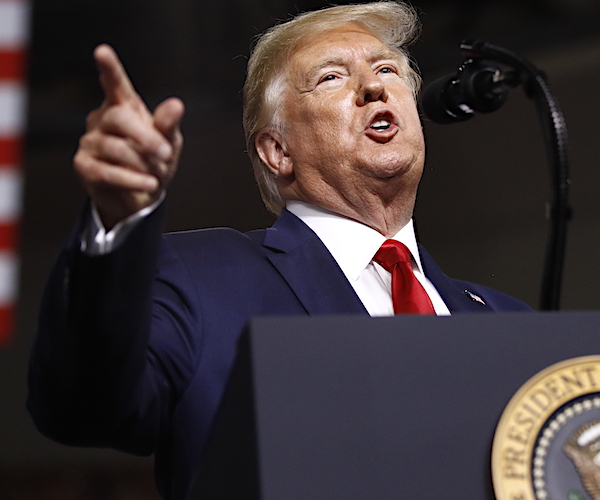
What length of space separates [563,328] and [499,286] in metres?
3.52

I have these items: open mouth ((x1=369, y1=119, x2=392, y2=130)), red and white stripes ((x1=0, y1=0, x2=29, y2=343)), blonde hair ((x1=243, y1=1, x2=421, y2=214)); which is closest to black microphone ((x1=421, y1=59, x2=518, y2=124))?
open mouth ((x1=369, y1=119, x2=392, y2=130))

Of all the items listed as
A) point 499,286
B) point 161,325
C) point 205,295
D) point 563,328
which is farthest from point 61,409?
point 499,286

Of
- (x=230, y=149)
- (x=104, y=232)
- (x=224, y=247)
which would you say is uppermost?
(x=104, y=232)

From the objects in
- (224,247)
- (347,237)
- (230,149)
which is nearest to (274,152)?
(347,237)

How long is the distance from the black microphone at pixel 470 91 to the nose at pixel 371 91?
0.45ft

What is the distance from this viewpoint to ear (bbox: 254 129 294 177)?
1.58 meters

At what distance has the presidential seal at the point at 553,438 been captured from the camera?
69 cm

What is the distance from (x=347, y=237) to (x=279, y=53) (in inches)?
17.5

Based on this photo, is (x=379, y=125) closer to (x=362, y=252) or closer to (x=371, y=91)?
(x=371, y=91)

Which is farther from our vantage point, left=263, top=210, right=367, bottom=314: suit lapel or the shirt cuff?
left=263, top=210, right=367, bottom=314: suit lapel

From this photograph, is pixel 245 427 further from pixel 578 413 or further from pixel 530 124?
pixel 530 124

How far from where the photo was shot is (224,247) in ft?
4.14

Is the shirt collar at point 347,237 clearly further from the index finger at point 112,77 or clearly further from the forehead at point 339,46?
the index finger at point 112,77

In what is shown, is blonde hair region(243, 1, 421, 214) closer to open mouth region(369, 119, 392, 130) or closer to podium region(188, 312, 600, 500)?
open mouth region(369, 119, 392, 130)
